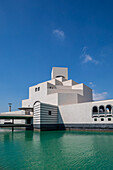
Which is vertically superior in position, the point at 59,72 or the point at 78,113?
the point at 59,72

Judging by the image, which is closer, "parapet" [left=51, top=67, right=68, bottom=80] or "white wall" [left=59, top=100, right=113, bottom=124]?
"white wall" [left=59, top=100, right=113, bottom=124]

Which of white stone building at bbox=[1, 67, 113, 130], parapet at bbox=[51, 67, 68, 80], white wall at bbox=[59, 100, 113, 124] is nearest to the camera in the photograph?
white stone building at bbox=[1, 67, 113, 130]

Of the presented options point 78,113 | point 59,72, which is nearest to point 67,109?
point 78,113

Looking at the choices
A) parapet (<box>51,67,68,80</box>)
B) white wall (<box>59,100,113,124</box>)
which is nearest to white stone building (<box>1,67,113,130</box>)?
white wall (<box>59,100,113,124</box>)

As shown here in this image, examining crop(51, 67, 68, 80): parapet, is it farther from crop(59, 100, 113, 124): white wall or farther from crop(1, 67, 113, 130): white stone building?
crop(59, 100, 113, 124): white wall

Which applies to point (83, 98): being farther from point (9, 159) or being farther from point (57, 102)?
point (9, 159)

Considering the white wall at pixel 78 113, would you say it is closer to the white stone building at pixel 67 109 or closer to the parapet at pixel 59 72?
the white stone building at pixel 67 109

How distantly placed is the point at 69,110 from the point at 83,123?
19.6ft

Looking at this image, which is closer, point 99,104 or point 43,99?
point 99,104

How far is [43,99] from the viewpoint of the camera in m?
54.0

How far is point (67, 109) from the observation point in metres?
45.8

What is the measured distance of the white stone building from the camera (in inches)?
1566

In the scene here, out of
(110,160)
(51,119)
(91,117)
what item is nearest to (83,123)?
(91,117)

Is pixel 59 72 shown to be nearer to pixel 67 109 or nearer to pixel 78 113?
pixel 67 109
